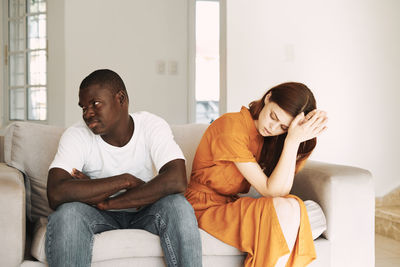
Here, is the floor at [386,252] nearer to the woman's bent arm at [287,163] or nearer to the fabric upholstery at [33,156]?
the woman's bent arm at [287,163]

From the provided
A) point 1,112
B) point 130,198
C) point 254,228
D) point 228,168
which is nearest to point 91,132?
point 130,198

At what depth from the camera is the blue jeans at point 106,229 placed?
1291mm

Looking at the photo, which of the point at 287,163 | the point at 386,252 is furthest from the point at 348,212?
the point at 386,252

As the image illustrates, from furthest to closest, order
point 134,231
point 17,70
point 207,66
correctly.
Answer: point 207,66
point 17,70
point 134,231

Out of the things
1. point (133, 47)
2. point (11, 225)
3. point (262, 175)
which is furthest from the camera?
point (133, 47)

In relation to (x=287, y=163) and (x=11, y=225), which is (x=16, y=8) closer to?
(x=11, y=225)

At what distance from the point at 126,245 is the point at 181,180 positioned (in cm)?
29

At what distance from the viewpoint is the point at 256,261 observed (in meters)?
1.45

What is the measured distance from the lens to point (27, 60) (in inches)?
168

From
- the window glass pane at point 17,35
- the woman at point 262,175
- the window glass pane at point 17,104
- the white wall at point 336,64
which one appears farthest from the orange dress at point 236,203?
the window glass pane at point 17,35

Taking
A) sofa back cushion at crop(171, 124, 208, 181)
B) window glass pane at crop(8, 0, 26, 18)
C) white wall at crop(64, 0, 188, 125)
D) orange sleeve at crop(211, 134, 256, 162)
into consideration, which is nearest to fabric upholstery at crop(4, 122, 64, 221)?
sofa back cushion at crop(171, 124, 208, 181)

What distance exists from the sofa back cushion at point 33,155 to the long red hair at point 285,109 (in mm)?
886

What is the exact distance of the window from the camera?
4.15m

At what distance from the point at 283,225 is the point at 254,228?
0.33 ft
